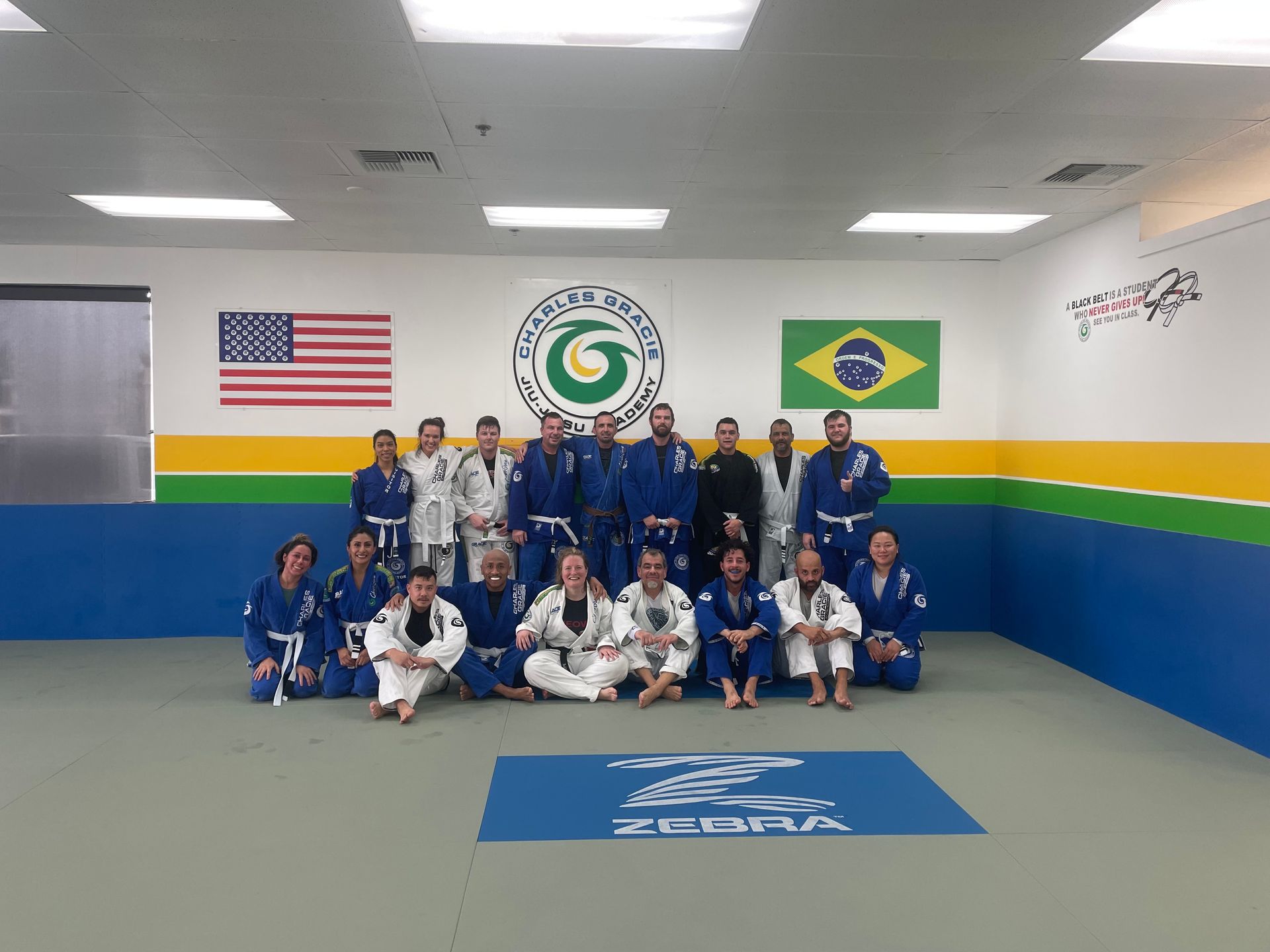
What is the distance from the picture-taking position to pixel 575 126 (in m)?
3.60

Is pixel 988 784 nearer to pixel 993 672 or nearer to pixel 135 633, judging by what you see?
pixel 993 672

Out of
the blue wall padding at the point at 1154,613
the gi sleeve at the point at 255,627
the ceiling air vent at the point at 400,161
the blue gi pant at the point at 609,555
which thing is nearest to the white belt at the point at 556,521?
the blue gi pant at the point at 609,555

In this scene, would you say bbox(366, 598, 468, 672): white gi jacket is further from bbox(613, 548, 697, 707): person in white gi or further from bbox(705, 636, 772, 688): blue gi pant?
bbox(705, 636, 772, 688): blue gi pant

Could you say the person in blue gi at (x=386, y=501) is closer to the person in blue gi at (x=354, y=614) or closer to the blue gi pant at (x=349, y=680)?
the person in blue gi at (x=354, y=614)

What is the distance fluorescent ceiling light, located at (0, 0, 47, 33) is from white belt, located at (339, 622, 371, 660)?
2.92 meters

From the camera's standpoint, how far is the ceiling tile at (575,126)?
3.43 metres

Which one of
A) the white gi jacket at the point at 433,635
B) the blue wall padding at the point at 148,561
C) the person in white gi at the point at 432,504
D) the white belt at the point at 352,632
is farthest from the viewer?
the blue wall padding at the point at 148,561

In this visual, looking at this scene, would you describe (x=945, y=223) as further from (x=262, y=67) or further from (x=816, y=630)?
(x=262, y=67)

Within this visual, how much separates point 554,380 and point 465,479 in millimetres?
1026

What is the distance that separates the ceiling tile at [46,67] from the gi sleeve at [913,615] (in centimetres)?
438

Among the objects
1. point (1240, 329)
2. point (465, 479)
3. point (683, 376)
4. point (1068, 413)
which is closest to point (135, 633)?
point (465, 479)

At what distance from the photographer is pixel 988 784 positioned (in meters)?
3.35

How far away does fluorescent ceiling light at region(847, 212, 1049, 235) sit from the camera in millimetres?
5055

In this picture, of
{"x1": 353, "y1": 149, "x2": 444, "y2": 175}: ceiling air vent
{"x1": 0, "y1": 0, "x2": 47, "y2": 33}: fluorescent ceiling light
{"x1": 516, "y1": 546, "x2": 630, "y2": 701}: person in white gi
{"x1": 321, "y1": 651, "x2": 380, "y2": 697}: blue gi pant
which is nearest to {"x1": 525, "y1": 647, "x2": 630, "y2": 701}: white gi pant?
{"x1": 516, "y1": 546, "x2": 630, "y2": 701}: person in white gi
